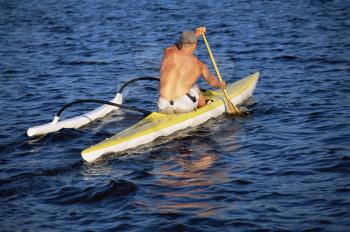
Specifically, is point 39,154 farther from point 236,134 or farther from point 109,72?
point 109,72

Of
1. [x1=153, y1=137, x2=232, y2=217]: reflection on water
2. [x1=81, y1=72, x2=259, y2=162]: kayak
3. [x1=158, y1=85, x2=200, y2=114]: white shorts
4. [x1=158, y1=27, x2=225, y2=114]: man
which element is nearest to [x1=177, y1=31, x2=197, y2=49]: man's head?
[x1=158, y1=27, x2=225, y2=114]: man

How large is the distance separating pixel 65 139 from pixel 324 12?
1875 centimetres

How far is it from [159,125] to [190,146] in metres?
0.89

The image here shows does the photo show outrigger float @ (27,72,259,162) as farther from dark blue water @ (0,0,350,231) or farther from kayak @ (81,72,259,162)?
dark blue water @ (0,0,350,231)

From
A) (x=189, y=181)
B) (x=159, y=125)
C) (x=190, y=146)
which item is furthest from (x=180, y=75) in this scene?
(x=189, y=181)

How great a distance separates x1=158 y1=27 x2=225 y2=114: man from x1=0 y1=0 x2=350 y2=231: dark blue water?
Result: 2.17 feet

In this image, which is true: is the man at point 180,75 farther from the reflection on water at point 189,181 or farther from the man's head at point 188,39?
the reflection on water at point 189,181

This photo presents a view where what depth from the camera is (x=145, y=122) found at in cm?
1275

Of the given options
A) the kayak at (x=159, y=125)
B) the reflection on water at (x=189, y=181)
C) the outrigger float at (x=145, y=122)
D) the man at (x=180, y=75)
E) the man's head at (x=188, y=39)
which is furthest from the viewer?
the man at (x=180, y=75)

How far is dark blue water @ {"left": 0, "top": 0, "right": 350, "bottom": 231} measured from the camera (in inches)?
352

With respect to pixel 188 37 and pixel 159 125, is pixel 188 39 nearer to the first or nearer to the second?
pixel 188 37

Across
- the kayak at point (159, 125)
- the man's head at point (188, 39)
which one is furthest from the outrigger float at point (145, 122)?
the man's head at point (188, 39)

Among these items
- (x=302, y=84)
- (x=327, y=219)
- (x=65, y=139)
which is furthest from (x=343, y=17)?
(x=327, y=219)

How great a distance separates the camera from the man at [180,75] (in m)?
12.7
